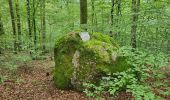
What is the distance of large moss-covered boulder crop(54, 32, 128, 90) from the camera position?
27.7 ft

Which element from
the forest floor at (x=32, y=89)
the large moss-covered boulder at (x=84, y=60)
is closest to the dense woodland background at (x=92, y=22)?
the forest floor at (x=32, y=89)

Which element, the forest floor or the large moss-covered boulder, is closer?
the forest floor

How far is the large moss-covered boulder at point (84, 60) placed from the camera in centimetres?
844

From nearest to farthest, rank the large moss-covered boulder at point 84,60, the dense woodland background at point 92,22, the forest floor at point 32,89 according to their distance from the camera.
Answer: the forest floor at point 32,89
the large moss-covered boulder at point 84,60
the dense woodland background at point 92,22

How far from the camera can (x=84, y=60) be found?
862cm

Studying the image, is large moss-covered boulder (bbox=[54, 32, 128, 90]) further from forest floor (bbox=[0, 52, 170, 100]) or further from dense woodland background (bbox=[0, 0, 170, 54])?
dense woodland background (bbox=[0, 0, 170, 54])

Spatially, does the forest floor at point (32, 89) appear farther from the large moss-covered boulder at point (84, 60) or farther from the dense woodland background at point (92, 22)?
the dense woodland background at point (92, 22)

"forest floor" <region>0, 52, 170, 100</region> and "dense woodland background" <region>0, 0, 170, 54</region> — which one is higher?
"dense woodland background" <region>0, 0, 170, 54</region>

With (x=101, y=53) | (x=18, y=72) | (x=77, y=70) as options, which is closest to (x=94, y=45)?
(x=101, y=53)

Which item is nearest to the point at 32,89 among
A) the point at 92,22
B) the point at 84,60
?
the point at 84,60

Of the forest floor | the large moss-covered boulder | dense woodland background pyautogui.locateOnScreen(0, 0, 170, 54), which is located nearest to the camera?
the forest floor

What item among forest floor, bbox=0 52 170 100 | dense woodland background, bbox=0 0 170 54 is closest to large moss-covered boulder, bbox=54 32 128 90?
forest floor, bbox=0 52 170 100

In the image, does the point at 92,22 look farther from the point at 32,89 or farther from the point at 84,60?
the point at 32,89

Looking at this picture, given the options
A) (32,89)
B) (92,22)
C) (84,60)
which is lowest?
(32,89)
